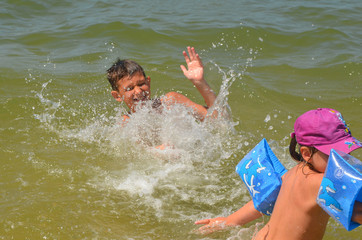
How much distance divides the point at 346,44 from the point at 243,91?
3119mm

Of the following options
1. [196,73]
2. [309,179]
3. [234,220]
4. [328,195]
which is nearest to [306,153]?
[309,179]

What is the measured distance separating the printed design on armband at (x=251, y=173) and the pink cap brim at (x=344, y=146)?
708mm

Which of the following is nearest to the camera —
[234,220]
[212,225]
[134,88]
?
[234,220]

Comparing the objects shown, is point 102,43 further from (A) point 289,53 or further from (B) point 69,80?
→ (A) point 289,53

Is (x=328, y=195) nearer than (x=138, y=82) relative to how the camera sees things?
Yes

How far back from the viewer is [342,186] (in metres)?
2.41

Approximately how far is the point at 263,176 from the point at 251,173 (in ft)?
0.37

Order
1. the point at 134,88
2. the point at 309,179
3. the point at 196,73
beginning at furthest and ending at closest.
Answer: the point at 134,88 < the point at 196,73 < the point at 309,179

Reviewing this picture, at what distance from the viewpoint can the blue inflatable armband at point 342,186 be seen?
2369 mm

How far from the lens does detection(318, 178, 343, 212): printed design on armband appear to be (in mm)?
2460

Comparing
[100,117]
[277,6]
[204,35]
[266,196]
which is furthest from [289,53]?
[266,196]

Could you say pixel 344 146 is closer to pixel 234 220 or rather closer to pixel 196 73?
pixel 234 220

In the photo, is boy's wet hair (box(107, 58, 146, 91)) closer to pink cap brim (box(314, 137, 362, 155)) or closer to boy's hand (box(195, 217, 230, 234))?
boy's hand (box(195, 217, 230, 234))

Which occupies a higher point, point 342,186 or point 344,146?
point 344,146
